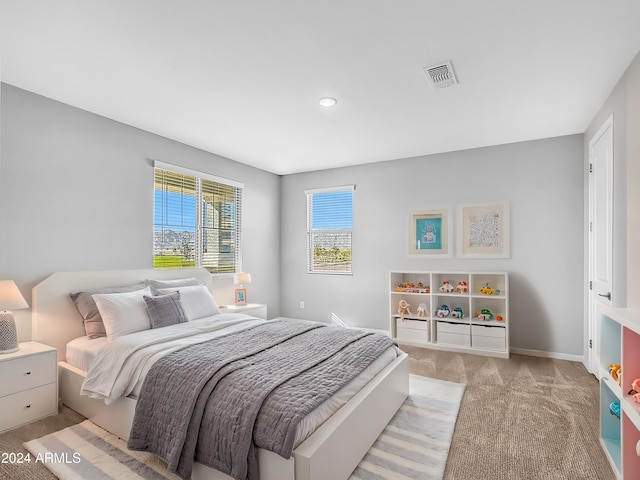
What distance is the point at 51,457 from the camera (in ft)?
7.23

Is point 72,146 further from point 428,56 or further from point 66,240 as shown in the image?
point 428,56

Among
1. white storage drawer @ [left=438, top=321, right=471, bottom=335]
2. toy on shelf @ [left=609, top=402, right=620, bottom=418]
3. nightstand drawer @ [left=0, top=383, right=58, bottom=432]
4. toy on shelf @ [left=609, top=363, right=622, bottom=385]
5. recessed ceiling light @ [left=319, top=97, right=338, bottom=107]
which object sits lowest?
nightstand drawer @ [left=0, top=383, right=58, bottom=432]

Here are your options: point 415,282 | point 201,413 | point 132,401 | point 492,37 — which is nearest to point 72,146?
point 132,401

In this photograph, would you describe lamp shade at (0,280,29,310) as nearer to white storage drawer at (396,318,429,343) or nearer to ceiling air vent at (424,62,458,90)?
ceiling air vent at (424,62,458,90)

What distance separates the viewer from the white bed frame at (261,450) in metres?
1.73

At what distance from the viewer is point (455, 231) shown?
4.76m

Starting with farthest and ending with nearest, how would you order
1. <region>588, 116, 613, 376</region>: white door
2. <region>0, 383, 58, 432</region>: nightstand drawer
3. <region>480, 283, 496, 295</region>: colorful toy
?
<region>480, 283, 496, 295</region>: colorful toy < <region>588, 116, 613, 376</region>: white door < <region>0, 383, 58, 432</region>: nightstand drawer

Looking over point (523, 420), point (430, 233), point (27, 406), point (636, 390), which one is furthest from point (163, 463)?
point (430, 233)

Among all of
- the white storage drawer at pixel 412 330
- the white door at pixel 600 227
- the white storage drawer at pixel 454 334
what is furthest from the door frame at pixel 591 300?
the white storage drawer at pixel 412 330

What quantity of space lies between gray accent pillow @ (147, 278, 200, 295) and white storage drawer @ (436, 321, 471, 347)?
121 inches

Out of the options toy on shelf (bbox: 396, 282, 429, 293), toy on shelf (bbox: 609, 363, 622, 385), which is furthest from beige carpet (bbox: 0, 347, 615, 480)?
toy on shelf (bbox: 396, 282, 429, 293)

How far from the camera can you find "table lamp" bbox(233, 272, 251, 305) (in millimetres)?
4785

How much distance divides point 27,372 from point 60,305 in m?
0.66

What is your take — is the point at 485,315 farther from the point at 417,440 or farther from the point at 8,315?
the point at 8,315
